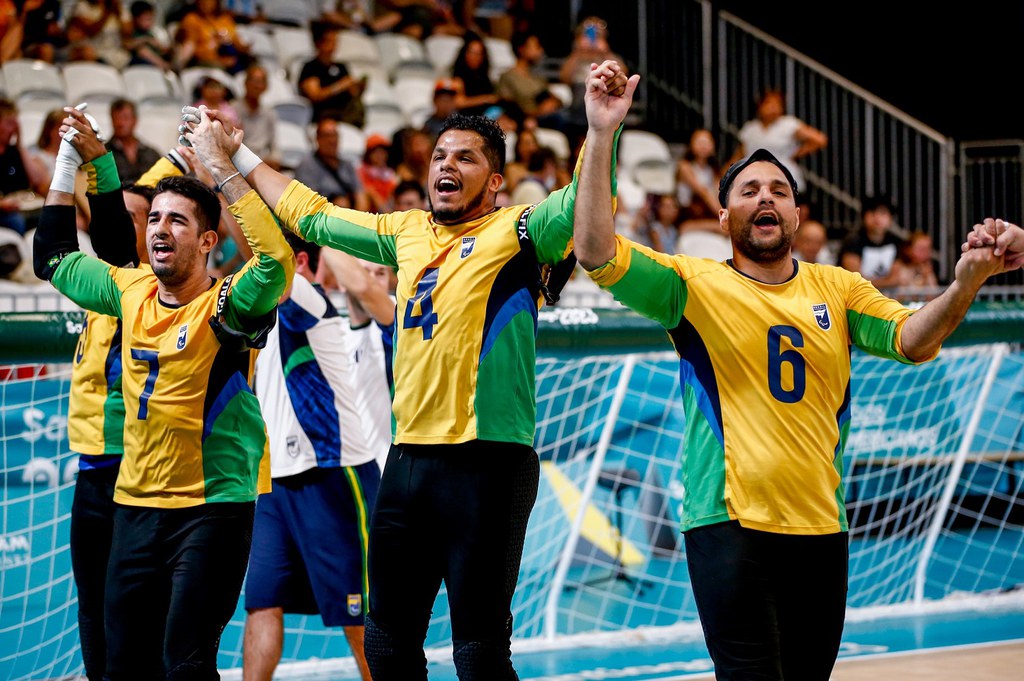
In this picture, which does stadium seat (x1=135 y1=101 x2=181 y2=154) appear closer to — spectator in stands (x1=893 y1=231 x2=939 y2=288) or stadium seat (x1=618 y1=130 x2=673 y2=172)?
stadium seat (x1=618 y1=130 x2=673 y2=172)

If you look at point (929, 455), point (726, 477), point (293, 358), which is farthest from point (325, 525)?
point (929, 455)

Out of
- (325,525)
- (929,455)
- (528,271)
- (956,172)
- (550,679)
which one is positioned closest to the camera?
(528,271)

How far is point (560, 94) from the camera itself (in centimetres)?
1406

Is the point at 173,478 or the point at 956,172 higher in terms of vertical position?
the point at 956,172

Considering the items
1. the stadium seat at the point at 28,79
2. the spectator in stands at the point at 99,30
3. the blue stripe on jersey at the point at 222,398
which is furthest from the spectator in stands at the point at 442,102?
the blue stripe on jersey at the point at 222,398

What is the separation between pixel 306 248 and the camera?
5.43 m

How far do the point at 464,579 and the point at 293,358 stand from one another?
1.87 m

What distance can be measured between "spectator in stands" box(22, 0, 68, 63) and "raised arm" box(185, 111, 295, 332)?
8.26 m

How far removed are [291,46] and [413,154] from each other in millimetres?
3444

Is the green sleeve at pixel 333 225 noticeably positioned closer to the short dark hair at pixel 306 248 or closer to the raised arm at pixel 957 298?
the short dark hair at pixel 306 248

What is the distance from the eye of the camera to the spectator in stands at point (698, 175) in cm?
1221

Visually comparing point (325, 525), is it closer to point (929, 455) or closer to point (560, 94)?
point (929, 455)

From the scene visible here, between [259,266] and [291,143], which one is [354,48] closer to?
[291,143]

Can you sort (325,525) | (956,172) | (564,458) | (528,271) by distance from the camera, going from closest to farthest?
(528,271) < (325,525) < (564,458) < (956,172)
